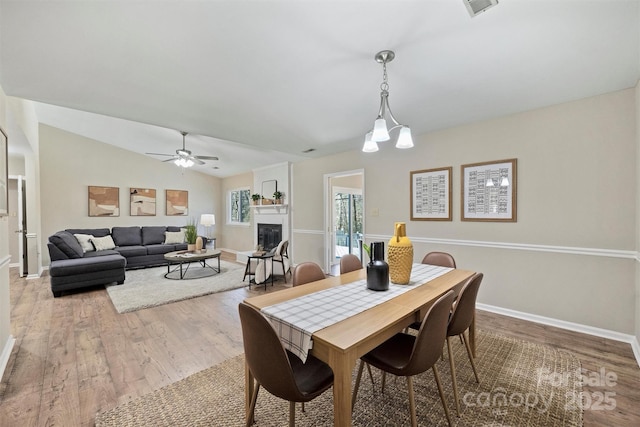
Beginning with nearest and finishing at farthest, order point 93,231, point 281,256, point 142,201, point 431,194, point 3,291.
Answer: point 3,291, point 431,194, point 281,256, point 93,231, point 142,201

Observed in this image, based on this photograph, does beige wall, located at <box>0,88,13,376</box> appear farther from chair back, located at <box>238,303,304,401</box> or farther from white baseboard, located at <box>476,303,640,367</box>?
white baseboard, located at <box>476,303,640,367</box>

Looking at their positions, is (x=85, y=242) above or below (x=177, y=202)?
below

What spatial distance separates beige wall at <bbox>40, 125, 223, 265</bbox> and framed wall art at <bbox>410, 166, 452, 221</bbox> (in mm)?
6703

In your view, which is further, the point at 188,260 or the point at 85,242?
the point at 85,242

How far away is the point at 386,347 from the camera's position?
63.9 inches

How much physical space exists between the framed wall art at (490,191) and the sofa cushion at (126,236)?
22.8ft

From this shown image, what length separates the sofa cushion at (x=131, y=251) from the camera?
559 centimetres

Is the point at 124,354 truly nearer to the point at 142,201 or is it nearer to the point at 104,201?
the point at 104,201

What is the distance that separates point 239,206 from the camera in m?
8.05

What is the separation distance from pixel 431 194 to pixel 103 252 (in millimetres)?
6219

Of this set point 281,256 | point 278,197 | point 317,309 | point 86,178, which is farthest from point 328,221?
point 86,178

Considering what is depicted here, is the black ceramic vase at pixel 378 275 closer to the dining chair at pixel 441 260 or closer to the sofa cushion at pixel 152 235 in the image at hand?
the dining chair at pixel 441 260

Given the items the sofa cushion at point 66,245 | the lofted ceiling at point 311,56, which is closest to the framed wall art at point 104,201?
the sofa cushion at point 66,245

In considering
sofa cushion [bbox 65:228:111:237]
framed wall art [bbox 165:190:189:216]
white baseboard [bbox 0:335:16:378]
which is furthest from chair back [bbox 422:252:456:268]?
framed wall art [bbox 165:190:189:216]
